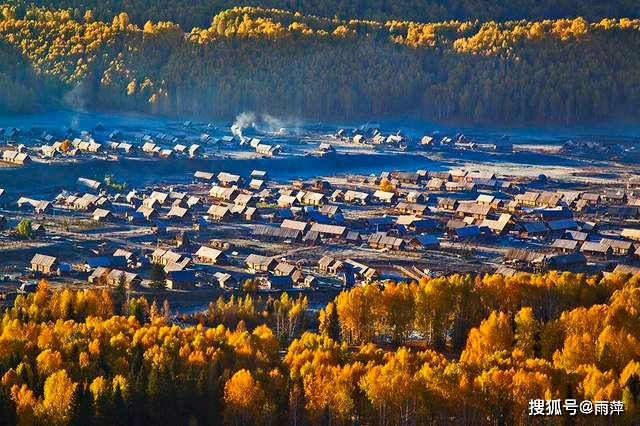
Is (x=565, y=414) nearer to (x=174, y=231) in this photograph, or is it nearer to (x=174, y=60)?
(x=174, y=231)

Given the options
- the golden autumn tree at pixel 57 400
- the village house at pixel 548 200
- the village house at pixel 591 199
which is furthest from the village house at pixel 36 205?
the golden autumn tree at pixel 57 400

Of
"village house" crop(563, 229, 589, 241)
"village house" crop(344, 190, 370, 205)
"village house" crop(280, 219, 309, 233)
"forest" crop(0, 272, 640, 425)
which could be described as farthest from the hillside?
"forest" crop(0, 272, 640, 425)

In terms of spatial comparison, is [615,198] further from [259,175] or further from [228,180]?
[228,180]

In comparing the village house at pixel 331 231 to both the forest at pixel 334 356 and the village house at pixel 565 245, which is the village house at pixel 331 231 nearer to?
the village house at pixel 565 245

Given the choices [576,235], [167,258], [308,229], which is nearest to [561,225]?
[576,235]

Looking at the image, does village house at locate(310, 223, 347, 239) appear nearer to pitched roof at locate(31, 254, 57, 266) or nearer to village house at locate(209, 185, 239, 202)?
village house at locate(209, 185, 239, 202)

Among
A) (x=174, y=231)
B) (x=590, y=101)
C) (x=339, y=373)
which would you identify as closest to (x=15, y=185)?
(x=174, y=231)
